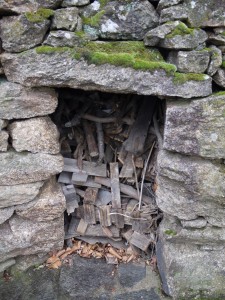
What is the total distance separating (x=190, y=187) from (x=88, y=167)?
1071 millimetres

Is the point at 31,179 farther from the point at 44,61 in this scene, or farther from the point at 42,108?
the point at 44,61

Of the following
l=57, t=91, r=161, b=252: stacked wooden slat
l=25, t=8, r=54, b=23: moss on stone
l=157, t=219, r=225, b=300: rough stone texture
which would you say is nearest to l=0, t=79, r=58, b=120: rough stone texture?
l=25, t=8, r=54, b=23: moss on stone

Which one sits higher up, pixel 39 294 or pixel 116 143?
pixel 116 143

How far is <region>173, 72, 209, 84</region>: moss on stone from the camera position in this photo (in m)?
2.04

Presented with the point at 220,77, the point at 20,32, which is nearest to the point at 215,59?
the point at 220,77

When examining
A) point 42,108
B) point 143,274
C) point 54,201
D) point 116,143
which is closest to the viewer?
point 42,108

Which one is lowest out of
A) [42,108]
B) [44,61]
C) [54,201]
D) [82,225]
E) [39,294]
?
[39,294]

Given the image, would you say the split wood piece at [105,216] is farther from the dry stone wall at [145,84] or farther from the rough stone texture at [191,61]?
the rough stone texture at [191,61]

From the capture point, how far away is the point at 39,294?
270 centimetres

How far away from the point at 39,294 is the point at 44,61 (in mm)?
1884

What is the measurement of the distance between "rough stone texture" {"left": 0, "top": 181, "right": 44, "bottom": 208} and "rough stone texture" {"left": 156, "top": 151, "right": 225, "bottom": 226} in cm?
97

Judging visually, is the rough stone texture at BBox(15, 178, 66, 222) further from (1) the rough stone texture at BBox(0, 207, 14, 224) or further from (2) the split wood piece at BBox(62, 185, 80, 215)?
(2) the split wood piece at BBox(62, 185, 80, 215)

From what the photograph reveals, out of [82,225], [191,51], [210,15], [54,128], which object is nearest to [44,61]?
[54,128]

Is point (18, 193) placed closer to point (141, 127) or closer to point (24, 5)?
point (141, 127)
